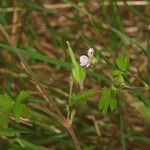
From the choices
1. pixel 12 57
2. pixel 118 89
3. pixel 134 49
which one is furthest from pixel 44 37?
pixel 118 89

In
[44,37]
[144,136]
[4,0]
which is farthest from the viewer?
[44,37]

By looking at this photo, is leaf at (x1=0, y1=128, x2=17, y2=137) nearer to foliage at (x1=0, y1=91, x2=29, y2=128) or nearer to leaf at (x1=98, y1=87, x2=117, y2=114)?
foliage at (x1=0, y1=91, x2=29, y2=128)

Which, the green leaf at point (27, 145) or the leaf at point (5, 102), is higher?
the leaf at point (5, 102)

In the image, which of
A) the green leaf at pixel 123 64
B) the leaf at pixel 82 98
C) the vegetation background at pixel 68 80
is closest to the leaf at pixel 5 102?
the vegetation background at pixel 68 80

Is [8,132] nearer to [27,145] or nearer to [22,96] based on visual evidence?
[27,145]

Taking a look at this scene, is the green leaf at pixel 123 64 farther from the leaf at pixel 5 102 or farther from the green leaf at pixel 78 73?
the leaf at pixel 5 102

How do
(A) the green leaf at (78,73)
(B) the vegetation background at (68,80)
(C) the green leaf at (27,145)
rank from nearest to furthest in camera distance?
(A) the green leaf at (78,73) → (B) the vegetation background at (68,80) → (C) the green leaf at (27,145)

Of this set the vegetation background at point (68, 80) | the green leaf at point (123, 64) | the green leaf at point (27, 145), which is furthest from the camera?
the green leaf at point (27, 145)

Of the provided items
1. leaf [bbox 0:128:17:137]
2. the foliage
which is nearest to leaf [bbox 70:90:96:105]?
the foliage

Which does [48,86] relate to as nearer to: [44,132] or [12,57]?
[44,132]
